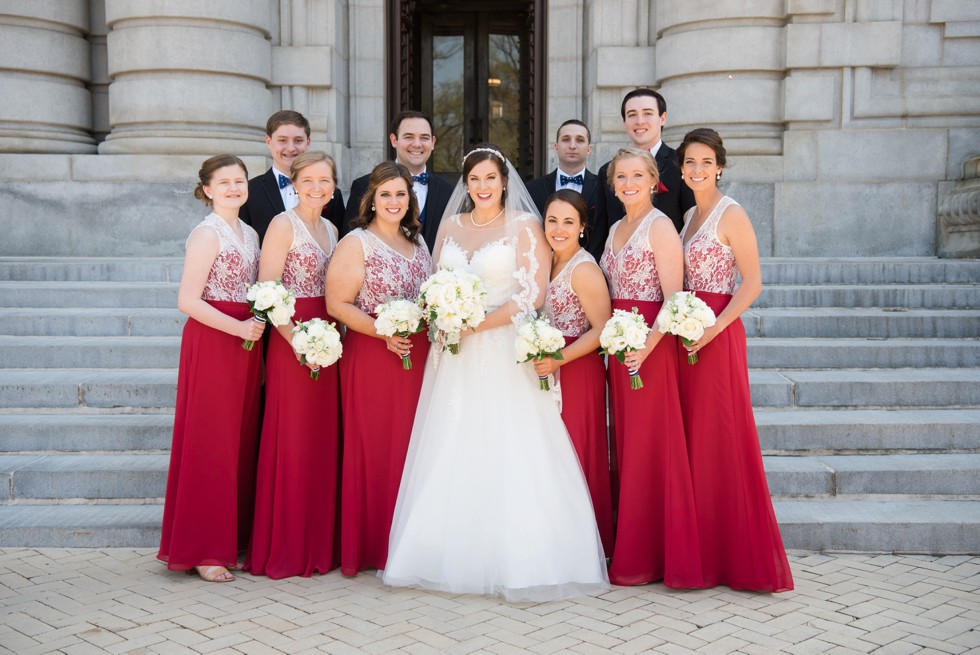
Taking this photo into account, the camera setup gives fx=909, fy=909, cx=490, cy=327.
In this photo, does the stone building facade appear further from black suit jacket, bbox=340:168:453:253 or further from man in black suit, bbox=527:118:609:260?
black suit jacket, bbox=340:168:453:253

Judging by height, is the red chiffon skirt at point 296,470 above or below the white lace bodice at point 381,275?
below

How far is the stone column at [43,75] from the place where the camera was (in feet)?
31.3

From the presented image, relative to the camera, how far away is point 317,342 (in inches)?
183

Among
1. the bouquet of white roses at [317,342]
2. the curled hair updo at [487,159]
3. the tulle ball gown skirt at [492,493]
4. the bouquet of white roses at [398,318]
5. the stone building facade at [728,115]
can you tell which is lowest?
the tulle ball gown skirt at [492,493]

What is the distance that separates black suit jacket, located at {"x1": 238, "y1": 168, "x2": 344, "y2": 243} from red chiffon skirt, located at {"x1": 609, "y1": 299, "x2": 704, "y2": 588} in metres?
2.29

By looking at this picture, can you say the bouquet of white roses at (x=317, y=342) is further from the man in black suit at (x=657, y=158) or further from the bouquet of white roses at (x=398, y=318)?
the man in black suit at (x=657, y=158)

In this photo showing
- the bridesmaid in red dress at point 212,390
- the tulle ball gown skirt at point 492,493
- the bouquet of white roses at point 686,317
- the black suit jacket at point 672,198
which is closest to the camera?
the bouquet of white roses at point 686,317

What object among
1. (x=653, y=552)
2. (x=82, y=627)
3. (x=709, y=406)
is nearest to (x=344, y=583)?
(x=82, y=627)

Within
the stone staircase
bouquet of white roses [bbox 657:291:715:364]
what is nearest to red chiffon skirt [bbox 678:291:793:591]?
bouquet of white roses [bbox 657:291:715:364]

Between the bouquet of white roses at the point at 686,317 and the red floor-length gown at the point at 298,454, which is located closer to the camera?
the bouquet of white roses at the point at 686,317

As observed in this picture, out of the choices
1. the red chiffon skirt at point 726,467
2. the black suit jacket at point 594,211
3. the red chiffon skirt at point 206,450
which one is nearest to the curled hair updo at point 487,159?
the black suit jacket at point 594,211

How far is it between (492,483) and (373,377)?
0.90 meters

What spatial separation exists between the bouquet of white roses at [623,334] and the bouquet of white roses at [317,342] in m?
1.37

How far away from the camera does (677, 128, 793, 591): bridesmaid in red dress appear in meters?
4.57
